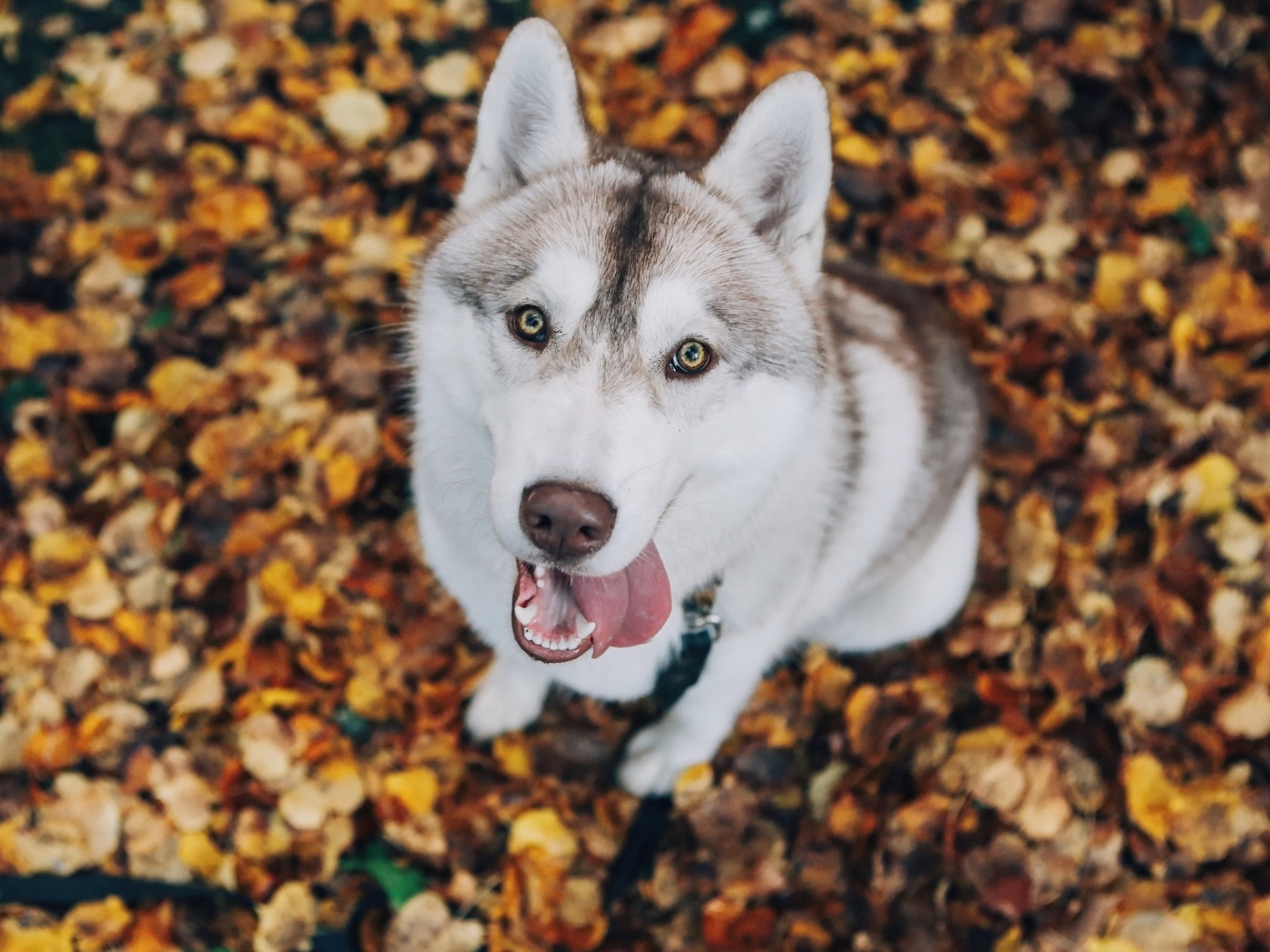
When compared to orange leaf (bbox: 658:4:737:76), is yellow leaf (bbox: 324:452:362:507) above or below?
below

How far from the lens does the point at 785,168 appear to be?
6.65ft

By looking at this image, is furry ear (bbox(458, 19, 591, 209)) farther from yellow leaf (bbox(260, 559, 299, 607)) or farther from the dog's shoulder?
yellow leaf (bbox(260, 559, 299, 607))

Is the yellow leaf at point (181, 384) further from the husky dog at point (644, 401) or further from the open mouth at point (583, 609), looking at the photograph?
the open mouth at point (583, 609)

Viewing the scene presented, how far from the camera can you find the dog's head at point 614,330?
1726 millimetres

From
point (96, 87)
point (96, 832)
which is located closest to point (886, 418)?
point (96, 832)

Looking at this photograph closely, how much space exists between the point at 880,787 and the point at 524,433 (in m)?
1.75

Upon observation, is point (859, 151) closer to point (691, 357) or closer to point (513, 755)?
point (691, 357)

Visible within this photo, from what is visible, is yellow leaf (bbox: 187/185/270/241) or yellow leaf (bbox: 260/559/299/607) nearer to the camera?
yellow leaf (bbox: 260/559/299/607)

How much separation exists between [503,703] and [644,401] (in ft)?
4.49

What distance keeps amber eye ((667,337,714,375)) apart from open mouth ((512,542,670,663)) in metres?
0.40

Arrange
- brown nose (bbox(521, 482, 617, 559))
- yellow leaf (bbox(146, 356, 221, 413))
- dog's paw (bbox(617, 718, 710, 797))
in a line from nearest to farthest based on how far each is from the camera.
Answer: brown nose (bbox(521, 482, 617, 559)), dog's paw (bbox(617, 718, 710, 797)), yellow leaf (bbox(146, 356, 221, 413))

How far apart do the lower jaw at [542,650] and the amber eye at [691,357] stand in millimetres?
633

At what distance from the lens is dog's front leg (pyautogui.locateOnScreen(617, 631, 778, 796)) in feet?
7.73

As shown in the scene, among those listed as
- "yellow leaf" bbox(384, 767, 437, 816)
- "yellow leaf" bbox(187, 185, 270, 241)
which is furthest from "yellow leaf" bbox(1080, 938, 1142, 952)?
"yellow leaf" bbox(187, 185, 270, 241)
